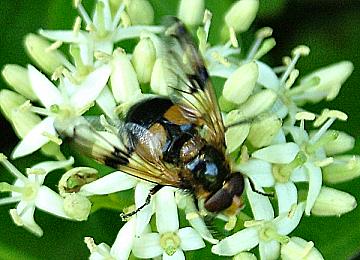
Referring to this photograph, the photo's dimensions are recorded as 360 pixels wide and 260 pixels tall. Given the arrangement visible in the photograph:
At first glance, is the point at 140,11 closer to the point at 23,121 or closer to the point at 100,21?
the point at 100,21

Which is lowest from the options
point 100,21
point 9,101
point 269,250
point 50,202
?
point 269,250

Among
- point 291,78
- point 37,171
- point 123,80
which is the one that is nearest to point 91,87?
point 123,80

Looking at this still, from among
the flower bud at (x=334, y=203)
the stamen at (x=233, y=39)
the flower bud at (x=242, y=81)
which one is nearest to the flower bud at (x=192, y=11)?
the stamen at (x=233, y=39)

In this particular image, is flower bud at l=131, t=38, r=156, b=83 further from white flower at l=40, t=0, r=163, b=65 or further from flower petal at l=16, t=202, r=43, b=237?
flower petal at l=16, t=202, r=43, b=237

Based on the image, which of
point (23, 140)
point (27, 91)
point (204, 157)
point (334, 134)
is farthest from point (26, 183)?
point (334, 134)

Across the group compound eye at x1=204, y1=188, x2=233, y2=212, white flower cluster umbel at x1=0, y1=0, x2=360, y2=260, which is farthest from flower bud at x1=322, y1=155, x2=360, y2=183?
compound eye at x1=204, y1=188, x2=233, y2=212

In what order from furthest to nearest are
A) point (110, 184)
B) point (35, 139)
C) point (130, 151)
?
1. point (35, 139)
2. point (110, 184)
3. point (130, 151)
